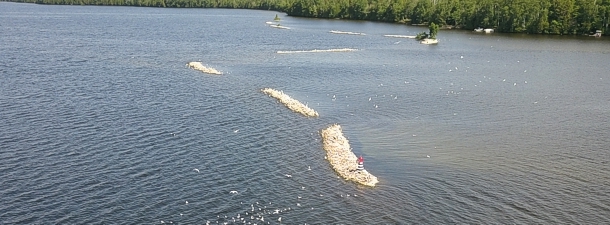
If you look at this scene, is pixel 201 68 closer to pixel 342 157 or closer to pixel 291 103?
pixel 291 103

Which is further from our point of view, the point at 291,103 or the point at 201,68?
the point at 201,68

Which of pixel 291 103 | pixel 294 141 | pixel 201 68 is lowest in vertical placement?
pixel 294 141

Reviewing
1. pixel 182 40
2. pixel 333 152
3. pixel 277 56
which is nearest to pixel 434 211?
pixel 333 152

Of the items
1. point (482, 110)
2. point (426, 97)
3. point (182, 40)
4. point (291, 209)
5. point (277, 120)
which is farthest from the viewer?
point (182, 40)

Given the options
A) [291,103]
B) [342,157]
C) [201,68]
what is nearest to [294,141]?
[342,157]

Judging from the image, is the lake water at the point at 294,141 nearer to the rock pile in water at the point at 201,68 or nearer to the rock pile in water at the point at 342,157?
the rock pile in water at the point at 342,157

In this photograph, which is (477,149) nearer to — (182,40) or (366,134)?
(366,134)
